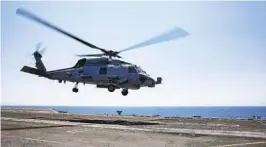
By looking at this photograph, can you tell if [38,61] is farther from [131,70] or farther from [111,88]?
[131,70]

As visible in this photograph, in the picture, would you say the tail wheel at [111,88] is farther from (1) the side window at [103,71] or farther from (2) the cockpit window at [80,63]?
(2) the cockpit window at [80,63]

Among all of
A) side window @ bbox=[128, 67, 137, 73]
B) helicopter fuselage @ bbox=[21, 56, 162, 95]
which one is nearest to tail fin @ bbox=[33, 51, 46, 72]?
helicopter fuselage @ bbox=[21, 56, 162, 95]

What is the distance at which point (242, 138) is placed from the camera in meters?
23.8

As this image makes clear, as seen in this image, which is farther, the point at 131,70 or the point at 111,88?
the point at 111,88

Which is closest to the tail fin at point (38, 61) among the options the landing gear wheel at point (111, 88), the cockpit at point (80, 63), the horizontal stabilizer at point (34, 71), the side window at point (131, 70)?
the horizontal stabilizer at point (34, 71)

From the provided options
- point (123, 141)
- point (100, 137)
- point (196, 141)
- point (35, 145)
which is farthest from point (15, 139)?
point (196, 141)

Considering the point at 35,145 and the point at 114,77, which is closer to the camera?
the point at 35,145

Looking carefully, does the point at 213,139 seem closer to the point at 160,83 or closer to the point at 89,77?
the point at 160,83

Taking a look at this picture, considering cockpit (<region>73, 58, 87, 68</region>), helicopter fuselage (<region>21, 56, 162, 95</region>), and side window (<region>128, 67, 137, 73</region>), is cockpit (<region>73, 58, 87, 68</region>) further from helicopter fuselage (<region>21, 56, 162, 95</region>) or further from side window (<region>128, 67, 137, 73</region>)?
side window (<region>128, 67, 137, 73</region>)

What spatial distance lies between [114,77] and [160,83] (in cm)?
535

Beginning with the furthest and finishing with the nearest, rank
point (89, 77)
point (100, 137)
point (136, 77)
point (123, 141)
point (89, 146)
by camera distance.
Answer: point (89, 77) → point (136, 77) → point (100, 137) → point (123, 141) → point (89, 146)

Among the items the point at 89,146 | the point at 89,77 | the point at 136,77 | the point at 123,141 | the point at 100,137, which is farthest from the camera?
the point at 89,77

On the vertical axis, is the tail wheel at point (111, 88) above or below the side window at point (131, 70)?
below

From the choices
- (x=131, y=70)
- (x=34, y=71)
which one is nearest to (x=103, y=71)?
(x=131, y=70)
